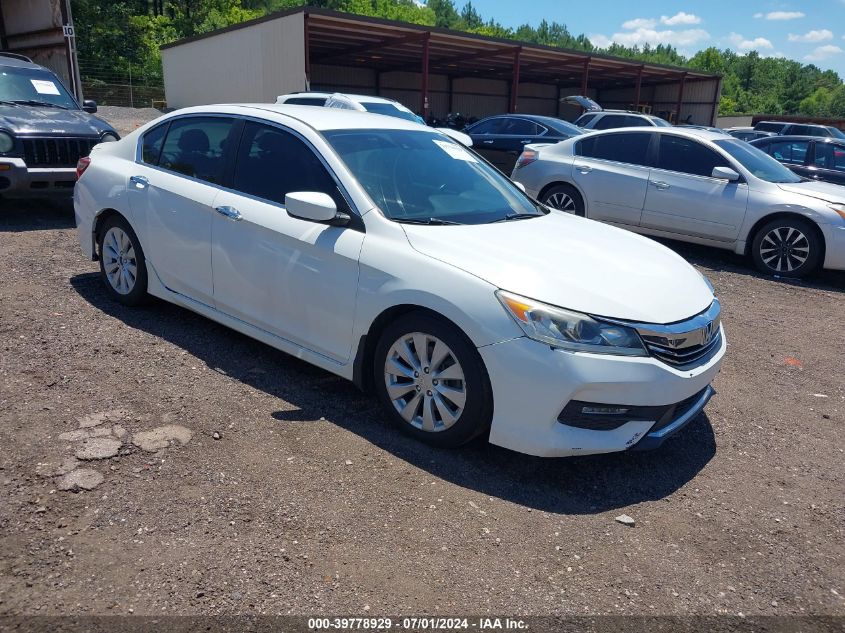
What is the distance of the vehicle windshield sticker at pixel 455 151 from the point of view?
4637 millimetres

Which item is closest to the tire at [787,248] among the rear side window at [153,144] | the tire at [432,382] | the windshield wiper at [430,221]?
the windshield wiper at [430,221]

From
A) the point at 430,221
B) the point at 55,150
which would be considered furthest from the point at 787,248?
the point at 55,150

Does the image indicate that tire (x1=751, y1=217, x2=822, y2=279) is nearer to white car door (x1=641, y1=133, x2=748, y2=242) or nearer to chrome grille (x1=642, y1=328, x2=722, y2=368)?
white car door (x1=641, y1=133, x2=748, y2=242)

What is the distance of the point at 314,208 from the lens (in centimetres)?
366

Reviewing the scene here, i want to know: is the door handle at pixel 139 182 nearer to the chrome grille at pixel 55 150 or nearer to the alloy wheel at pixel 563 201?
the chrome grille at pixel 55 150

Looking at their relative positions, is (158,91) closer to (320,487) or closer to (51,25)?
(51,25)

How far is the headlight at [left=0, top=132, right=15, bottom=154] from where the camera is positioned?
25.9 feet

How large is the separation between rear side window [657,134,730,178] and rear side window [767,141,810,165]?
438cm

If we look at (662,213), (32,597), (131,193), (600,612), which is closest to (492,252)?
(600,612)

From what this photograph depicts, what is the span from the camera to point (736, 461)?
3727 millimetres

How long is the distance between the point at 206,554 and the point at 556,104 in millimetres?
43610

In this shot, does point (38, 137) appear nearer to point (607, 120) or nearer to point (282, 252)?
point (282, 252)

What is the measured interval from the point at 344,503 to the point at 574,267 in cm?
168

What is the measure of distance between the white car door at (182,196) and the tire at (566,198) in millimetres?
5908
